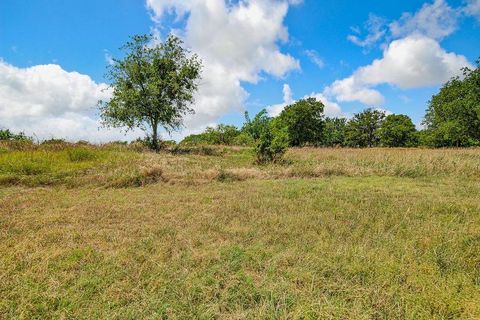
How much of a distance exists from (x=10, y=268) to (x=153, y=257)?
1771mm

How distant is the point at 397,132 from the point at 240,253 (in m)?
66.1

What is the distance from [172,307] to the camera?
3.23 m

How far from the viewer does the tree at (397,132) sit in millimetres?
62344

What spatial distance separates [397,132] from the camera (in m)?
62.1

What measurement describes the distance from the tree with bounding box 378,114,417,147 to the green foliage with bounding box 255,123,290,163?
54.3 meters

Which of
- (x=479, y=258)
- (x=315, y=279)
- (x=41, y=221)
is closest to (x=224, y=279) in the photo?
(x=315, y=279)

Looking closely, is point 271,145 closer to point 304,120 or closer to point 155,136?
point 155,136

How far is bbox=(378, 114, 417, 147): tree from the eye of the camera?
205 ft

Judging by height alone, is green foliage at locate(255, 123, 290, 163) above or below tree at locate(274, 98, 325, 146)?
below

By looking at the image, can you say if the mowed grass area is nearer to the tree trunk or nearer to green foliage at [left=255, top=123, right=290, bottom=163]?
green foliage at [left=255, top=123, right=290, bottom=163]

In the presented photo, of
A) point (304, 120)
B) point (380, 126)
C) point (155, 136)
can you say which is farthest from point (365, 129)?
point (155, 136)

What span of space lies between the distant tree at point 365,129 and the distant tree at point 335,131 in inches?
140

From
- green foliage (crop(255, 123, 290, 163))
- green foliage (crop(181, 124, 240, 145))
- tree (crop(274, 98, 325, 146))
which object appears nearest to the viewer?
green foliage (crop(255, 123, 290, 163))

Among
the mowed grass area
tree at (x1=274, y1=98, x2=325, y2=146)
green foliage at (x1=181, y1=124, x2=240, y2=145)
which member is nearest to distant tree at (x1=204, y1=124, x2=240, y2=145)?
green foliage at (x1=181, y1=124, x2=240, y2=145)
